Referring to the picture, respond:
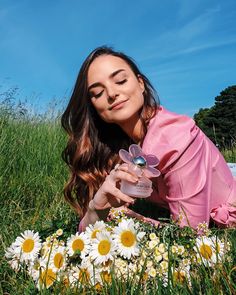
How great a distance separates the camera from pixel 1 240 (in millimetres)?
2781

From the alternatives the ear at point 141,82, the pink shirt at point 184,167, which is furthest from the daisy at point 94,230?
the ear at point 141,82

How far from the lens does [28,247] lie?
233 cm

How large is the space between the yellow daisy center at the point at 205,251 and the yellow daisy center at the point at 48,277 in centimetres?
65

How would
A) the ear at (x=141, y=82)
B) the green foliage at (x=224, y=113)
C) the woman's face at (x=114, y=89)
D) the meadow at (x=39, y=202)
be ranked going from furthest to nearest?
1. the green foliage at (x=224, y=113)
2. the ear at (x=141, y=82)
3. the woman's face at (x=114, y=89)
4. the meadow at (x=39, y=202)

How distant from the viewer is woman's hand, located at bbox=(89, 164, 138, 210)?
7.44 ft

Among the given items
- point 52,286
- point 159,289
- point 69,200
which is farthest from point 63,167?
point 159,289

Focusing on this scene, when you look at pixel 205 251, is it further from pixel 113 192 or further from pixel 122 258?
pixel 113 192

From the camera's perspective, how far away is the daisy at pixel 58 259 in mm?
2123

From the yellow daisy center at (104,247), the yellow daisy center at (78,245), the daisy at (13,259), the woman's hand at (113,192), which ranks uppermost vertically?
the woman's hand at (113,192)

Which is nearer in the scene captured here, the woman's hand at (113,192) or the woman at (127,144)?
the woman's hand at (113,192)

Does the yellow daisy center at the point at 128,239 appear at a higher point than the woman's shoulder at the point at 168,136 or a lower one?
lower

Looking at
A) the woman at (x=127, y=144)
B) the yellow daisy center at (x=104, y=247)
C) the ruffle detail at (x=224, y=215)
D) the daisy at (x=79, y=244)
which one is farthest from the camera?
the ruffle detail at (x=224, y=215)

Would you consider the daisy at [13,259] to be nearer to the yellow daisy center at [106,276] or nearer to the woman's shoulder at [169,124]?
the yellow daisy center at [106,276]

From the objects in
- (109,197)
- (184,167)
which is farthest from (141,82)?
(109,197)
